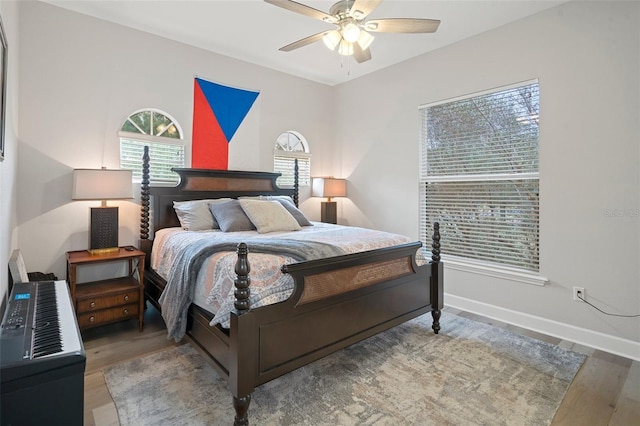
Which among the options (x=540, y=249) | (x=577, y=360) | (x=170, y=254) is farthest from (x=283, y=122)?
(x=577, y=360)


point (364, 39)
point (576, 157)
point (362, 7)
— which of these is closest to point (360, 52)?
point (364, 39)

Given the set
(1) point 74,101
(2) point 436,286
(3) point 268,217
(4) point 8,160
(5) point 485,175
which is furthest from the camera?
(5) point 485,175

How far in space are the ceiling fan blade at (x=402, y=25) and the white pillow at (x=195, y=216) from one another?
2203 mm

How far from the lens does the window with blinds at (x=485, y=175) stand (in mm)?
3221

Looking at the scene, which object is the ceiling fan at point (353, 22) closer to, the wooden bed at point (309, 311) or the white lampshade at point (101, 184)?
the wooden bed at point (309, 311)

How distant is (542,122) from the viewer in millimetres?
3090

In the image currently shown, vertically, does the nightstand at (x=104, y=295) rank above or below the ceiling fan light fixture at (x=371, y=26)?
below

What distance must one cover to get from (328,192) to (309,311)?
9.02ft

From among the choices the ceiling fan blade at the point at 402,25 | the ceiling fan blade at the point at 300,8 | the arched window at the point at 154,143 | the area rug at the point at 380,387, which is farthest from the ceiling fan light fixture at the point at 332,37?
the area rug at the point at 380,387

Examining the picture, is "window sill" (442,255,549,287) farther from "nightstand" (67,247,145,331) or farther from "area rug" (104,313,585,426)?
"nightstand" (67,247,145,331)

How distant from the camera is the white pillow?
3271mm

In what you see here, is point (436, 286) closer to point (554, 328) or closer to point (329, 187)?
point (554, 328)

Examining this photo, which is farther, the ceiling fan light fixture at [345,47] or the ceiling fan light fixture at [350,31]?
the ceiling fan light fixture at [345,47]

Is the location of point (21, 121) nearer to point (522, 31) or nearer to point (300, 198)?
point (300, 198)
